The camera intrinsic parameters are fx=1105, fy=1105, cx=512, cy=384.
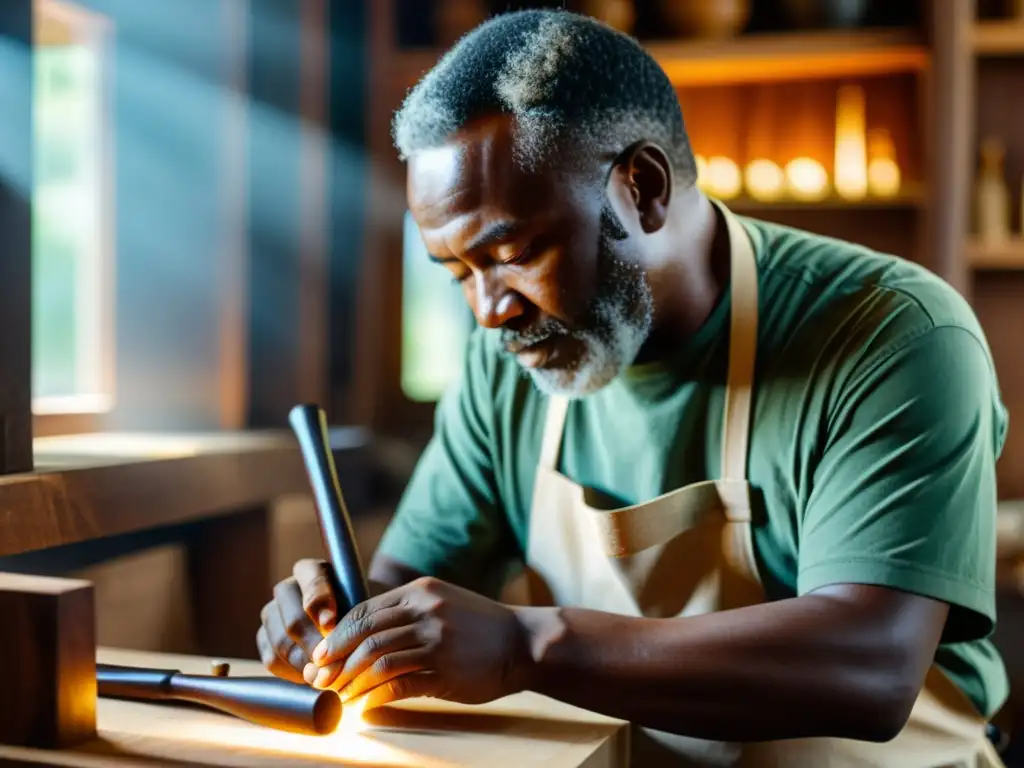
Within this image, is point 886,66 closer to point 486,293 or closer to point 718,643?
point 486,293

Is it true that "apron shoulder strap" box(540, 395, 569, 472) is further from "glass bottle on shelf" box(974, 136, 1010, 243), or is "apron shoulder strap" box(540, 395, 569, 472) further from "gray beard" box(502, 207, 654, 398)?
"glass bottle on shelf" box(974, 136, 1010, 243)

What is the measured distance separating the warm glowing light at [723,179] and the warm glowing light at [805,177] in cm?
15

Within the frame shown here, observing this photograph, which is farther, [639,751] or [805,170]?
[805,170]

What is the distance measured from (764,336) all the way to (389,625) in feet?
2.20

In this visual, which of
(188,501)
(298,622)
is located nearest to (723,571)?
(298,622)

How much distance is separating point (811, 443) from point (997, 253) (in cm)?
204

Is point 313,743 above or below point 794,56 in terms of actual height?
below

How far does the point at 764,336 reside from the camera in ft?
4.97

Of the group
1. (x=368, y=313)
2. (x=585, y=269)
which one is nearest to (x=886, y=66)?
(x=368, y=313)

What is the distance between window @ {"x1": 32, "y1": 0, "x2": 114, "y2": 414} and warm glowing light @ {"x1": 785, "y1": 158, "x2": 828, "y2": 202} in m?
1.96

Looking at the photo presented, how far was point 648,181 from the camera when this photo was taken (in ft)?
4.98

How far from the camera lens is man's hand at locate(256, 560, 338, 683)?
132 cm

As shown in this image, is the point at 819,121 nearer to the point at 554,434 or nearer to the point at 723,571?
the point at 554,434

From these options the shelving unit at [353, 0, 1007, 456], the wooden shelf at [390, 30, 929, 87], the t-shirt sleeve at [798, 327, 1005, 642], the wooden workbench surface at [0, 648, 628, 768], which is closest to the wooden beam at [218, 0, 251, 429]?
the wooden shelf at [390, 30, 929, 87]
